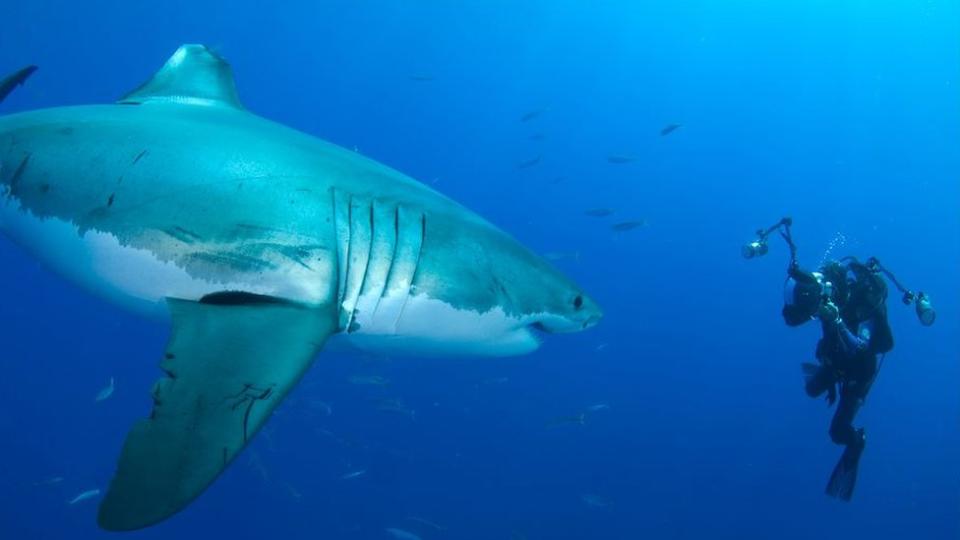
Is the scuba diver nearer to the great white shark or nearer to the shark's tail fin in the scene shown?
the great white shark

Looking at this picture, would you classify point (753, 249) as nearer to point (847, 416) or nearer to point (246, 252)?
point (847, 416)

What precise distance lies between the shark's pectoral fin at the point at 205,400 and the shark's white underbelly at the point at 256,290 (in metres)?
0.13

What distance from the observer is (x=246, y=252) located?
221 cm

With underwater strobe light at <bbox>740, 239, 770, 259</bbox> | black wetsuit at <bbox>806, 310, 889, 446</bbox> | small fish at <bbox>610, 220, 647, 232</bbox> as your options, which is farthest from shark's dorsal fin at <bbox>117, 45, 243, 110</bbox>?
small fish at <bbox>610, 220, 647, 232</bbox>

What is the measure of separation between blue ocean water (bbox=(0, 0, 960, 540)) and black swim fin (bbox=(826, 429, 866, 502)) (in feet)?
14.3

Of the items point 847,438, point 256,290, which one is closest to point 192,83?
point 256,290

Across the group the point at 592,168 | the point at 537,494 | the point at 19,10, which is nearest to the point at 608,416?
the point at 537,494

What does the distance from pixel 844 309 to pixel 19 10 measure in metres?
50.7

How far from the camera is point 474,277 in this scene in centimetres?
248

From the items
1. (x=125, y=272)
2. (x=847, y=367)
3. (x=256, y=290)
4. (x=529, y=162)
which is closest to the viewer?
(x=256, y=290)

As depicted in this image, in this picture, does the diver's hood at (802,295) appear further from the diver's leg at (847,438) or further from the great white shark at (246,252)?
the great white shark at (246,252)

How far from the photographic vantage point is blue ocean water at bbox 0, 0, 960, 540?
17906 millimetres

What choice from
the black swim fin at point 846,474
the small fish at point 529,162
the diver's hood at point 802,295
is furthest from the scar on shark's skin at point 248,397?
the small fish at point 529,162

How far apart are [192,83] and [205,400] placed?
215 centimetres
